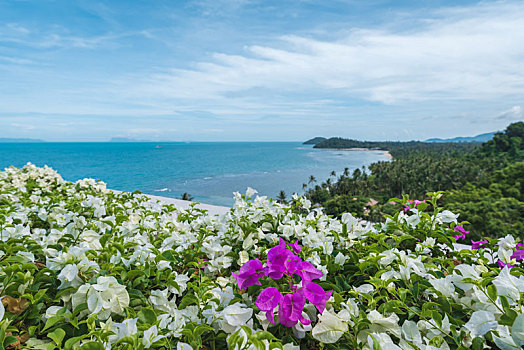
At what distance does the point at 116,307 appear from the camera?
2.92 ft

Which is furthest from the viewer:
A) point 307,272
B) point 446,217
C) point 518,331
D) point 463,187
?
point 463,187

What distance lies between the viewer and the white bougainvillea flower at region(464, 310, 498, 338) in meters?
0.72

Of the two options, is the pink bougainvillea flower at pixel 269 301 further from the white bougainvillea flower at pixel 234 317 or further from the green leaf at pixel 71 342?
the green leaf at pixel 71 342

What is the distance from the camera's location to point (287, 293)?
33.1 inches

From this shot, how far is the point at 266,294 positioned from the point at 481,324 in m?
0.53

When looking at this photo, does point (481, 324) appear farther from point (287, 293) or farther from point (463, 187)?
point (463, 187)

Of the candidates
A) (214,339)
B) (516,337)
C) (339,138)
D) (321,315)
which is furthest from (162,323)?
(339,138)

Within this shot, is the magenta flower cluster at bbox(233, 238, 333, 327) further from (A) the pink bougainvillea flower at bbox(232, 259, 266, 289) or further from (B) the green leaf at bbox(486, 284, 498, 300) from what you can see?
(B) the green leaf at bbox(486, 284, 498, 300)

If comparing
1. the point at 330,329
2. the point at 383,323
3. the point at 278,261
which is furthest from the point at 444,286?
the point at 278,261

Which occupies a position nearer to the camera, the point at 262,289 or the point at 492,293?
the point at 492,293

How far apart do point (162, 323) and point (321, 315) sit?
44 cm

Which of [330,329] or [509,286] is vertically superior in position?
[509,286]

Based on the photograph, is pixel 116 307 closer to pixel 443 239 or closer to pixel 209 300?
pixel 209 300

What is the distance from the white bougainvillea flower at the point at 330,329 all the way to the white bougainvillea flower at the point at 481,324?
30 centimetres
